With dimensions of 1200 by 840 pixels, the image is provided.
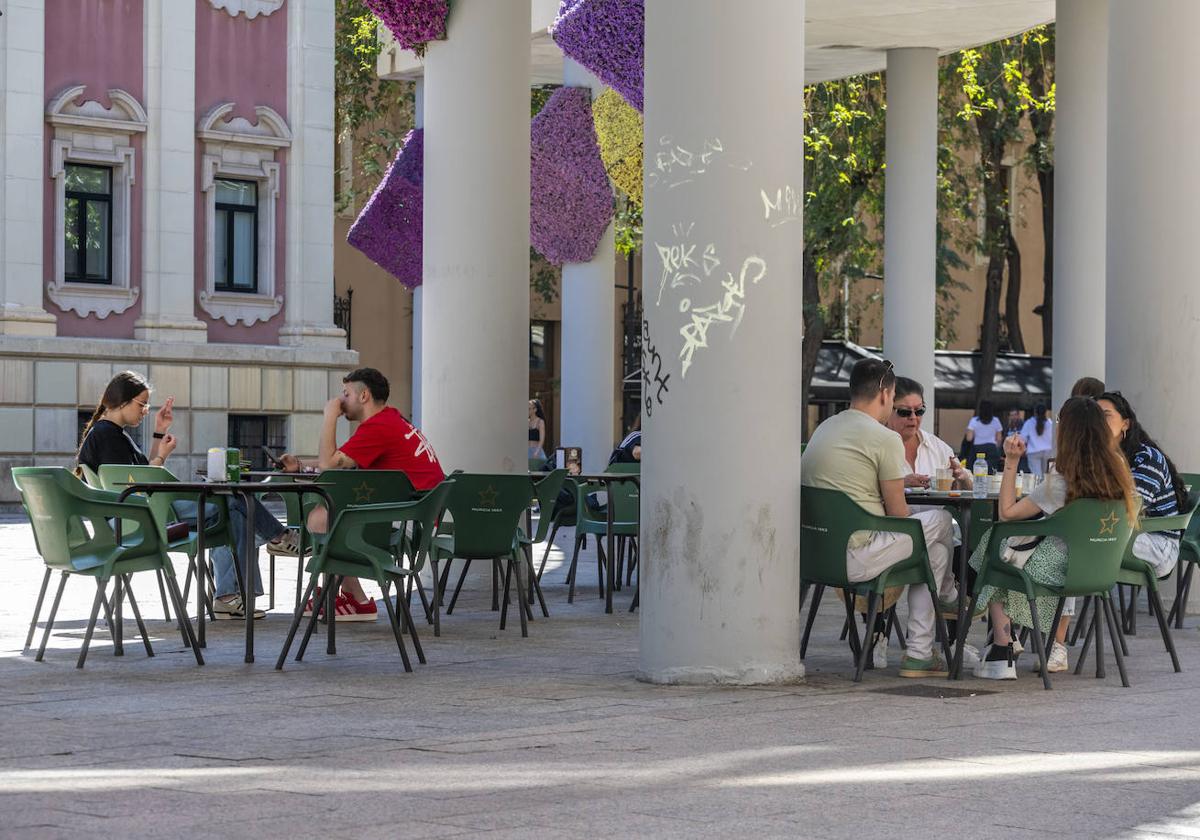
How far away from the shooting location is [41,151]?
30656mm

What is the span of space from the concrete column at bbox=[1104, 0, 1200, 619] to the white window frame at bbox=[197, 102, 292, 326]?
68.8ft

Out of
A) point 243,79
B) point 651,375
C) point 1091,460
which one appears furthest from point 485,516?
point 243,79

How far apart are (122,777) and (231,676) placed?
9.62ft

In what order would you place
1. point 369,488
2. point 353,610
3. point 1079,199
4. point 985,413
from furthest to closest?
point 985,413
point 1079,199
point 353,610
point 369,488

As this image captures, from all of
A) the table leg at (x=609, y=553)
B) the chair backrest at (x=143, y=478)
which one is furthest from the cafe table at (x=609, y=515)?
the chair backrest at (x=143, y=478)

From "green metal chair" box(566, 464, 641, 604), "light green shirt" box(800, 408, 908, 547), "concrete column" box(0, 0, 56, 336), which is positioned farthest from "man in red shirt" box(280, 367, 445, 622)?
"concrete column" box(0, 0, 56, 336)

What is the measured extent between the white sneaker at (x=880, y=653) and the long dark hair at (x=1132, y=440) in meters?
1.68

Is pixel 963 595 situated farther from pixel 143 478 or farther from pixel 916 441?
pixel 143 478

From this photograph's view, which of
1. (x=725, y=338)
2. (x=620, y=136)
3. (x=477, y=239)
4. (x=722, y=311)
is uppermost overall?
(x=620, y=136)

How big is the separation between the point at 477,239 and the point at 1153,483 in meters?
5.54

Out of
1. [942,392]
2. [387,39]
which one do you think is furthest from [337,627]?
[942,392]

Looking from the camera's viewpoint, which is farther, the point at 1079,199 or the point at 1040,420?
the point at 1040,420

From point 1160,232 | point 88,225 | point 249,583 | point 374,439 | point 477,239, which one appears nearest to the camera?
point 249,583

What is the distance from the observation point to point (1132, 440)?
10.8 m
